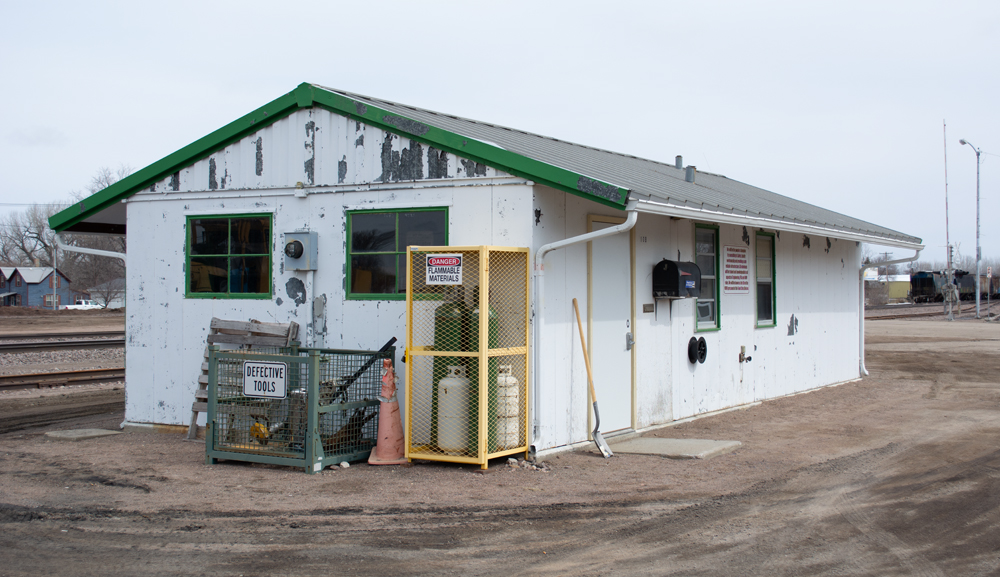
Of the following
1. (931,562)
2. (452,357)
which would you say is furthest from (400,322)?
(931,562)

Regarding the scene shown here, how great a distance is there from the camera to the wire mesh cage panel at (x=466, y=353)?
8234 mm

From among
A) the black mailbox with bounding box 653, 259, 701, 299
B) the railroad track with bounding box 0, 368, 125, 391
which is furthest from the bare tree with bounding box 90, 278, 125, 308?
the black mailbox with bounding box 653, 259, 701, 299

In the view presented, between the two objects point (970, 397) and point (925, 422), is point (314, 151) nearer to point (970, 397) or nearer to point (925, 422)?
point (925, 422)

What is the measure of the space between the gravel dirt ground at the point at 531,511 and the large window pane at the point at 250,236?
251cm

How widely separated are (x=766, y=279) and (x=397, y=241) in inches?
270

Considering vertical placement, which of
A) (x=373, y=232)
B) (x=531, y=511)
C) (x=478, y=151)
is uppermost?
(x=478, y=151)

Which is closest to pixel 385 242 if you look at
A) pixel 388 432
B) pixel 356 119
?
Answer: pixel 356 119

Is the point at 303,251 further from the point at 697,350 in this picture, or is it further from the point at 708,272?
the point at 708,272

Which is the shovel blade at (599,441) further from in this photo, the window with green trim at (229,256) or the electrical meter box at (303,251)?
the window with green trim at (229,256)

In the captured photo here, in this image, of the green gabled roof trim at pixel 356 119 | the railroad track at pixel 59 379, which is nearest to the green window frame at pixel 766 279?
the green gabled roof trim at pixel 356 119

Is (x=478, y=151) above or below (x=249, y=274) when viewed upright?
above

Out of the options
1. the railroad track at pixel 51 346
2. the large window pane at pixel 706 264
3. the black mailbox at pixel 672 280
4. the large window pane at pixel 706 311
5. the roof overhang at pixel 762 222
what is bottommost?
the railroad track at pixel 51 346

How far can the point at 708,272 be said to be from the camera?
1197 cm

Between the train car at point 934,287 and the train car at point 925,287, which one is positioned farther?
the train car at point 925,287
